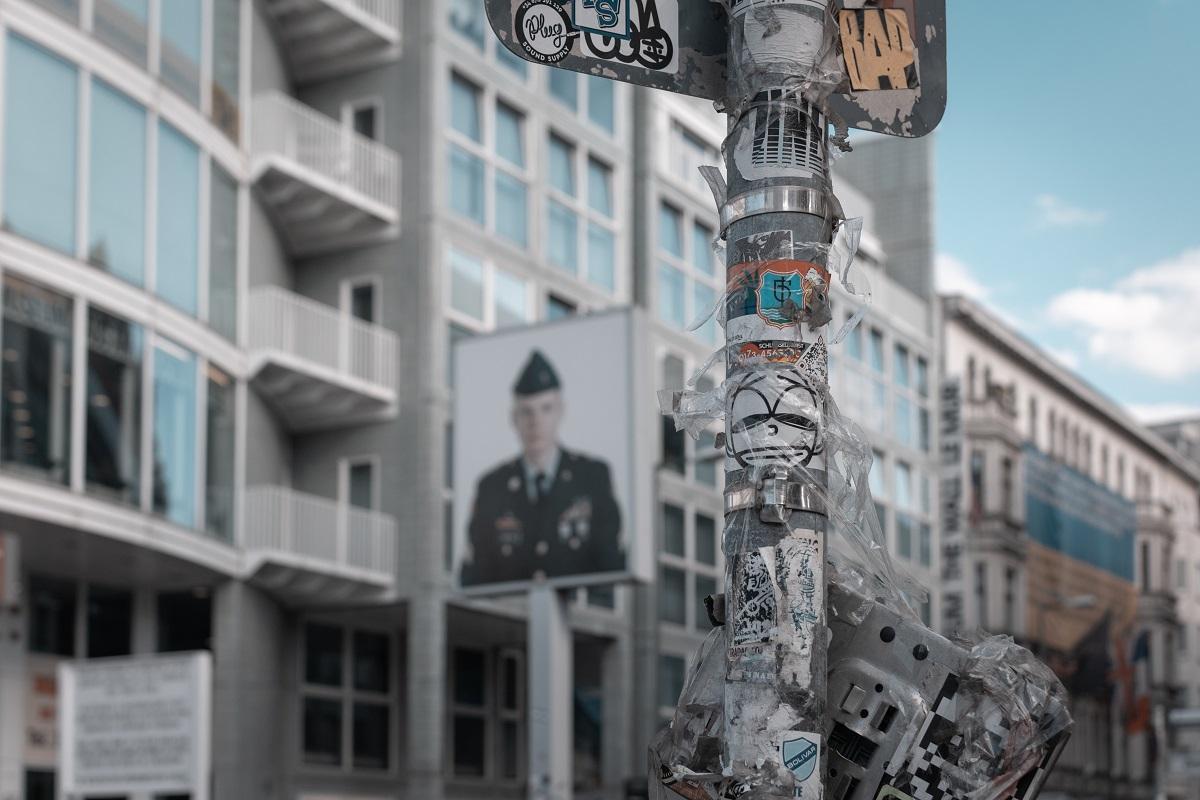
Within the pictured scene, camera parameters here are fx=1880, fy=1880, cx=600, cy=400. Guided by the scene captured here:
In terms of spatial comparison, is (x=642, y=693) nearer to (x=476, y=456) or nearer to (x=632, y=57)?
(x=476, y=456)

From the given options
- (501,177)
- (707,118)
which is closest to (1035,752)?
(501,177)

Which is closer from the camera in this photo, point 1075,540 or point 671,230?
point 671,230

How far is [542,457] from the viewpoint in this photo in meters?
29.4

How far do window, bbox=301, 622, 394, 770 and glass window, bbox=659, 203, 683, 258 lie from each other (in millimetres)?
11504

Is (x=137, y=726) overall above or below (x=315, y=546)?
below

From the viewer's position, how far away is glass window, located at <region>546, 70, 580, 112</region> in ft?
123

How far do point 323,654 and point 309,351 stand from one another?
18.8ft

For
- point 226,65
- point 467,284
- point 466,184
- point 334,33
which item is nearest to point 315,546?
point 467,284

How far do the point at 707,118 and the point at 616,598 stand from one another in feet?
42.2

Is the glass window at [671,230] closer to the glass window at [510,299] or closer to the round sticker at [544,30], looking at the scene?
the glass window at [510,299]

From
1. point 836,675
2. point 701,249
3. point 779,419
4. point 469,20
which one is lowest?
point 836,675

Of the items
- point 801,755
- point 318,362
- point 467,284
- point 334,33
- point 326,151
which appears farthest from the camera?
point 467,284

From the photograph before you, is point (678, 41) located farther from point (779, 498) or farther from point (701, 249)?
point (701, 249)

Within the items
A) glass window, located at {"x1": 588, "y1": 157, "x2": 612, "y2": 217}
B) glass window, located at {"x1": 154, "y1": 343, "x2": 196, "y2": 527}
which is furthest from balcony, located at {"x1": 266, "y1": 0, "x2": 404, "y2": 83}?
glass window, located at {"x1": 154, "y1": 343, "x2": 196, "y2": 527}
